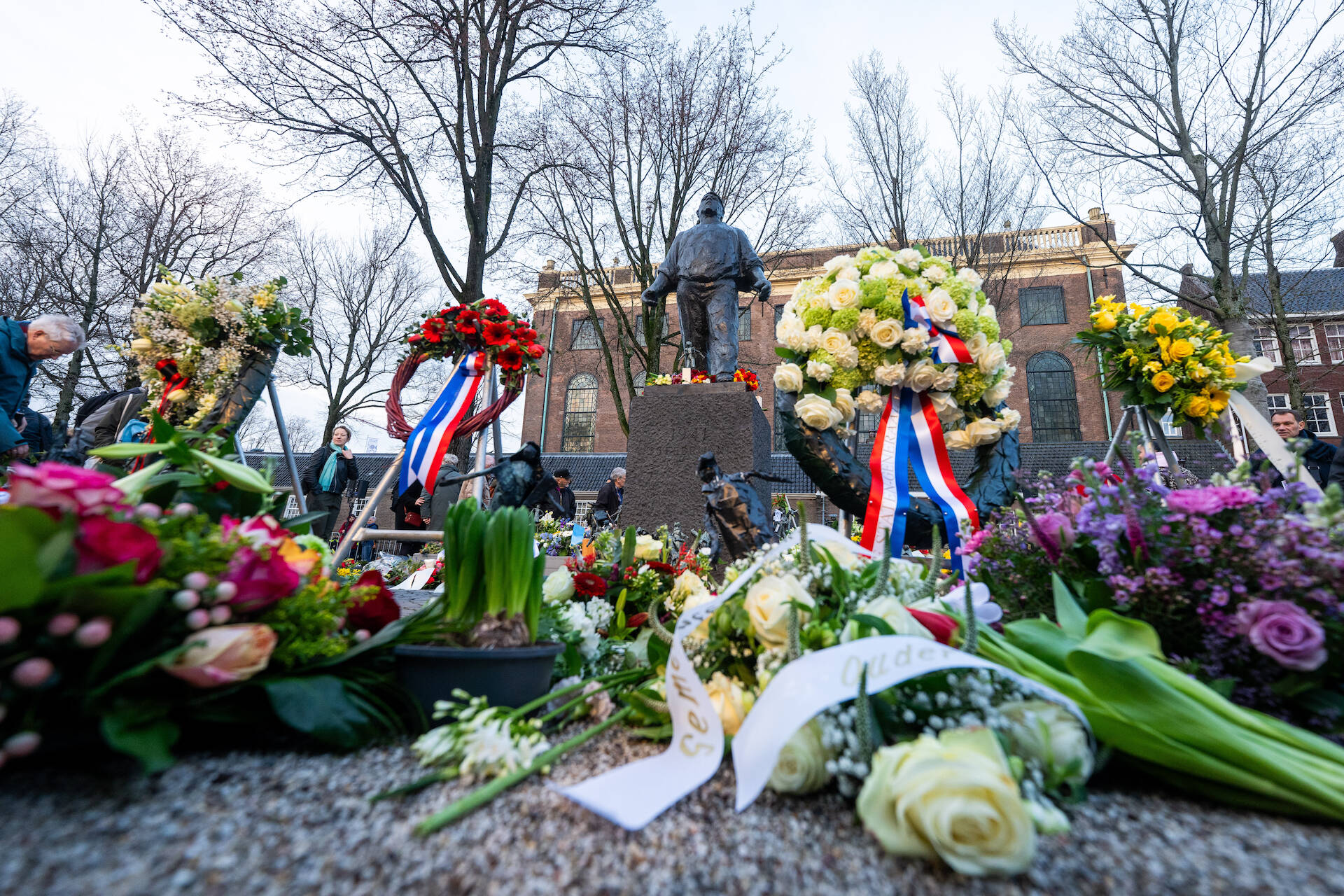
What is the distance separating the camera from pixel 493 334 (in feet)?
12.7

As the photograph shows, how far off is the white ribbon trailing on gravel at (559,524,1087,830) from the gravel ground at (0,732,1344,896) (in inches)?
1.4

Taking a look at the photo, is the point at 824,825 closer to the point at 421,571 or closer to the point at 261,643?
the point at 261,643

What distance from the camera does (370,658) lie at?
1.44m

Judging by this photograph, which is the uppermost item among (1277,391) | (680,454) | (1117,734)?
(1277,391)

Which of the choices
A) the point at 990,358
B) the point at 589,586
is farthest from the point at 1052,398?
the point at 589,586

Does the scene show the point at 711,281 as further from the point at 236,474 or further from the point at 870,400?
the point at 236,474

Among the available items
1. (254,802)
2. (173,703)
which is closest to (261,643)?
(173,703)

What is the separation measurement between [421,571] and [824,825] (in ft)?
14.3

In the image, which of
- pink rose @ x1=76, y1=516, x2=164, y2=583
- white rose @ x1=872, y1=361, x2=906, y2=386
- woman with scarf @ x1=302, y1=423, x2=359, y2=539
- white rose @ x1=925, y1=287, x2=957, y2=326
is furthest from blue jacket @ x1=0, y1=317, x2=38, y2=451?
white rose @ x1=925, y1=287, x2=957, y2=326

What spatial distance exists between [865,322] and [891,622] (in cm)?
200

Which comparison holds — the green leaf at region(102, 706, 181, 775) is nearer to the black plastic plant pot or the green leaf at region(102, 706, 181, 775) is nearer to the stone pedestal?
the black plastic plant pot

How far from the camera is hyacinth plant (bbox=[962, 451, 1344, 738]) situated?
1190 millimetres

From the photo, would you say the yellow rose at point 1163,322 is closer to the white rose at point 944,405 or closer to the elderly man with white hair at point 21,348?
the white rose at point 944,405

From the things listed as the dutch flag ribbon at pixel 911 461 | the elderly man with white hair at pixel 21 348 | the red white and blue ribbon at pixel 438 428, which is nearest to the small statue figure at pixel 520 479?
the red white and blue ribbon at pixel 438 428
